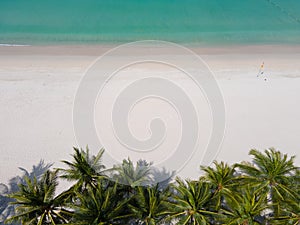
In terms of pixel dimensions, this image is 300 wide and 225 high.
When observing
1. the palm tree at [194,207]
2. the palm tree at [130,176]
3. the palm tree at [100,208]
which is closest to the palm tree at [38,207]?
the palm tree at [100,208]

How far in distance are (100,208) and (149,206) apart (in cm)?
190

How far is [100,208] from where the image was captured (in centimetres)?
990

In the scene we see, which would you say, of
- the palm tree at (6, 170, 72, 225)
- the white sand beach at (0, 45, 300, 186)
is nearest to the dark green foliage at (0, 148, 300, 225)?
the palm tree at (6, 170, 72, 225)

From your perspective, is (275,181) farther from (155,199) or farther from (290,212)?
(155,199)

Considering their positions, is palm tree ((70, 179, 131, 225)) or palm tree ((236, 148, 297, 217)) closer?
palm tree ((70, 179, 131, 225))

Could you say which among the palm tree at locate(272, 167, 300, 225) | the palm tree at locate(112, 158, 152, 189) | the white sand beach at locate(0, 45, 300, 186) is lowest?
the palm tree at locate(272, 167, 300, 225)

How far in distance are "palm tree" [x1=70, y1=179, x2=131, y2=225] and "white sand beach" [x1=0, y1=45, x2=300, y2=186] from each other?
600cm

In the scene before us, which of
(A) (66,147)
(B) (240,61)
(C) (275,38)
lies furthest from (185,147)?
(C) (275,38)

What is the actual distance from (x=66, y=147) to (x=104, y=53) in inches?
832

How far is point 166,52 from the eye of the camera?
35.3 metres

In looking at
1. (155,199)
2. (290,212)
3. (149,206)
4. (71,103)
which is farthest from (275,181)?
(71,103)

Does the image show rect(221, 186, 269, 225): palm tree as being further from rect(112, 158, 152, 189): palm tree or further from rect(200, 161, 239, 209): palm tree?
rect(112, 158, 152, 189): palm tree

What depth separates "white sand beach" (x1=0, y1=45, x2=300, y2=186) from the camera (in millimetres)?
17609

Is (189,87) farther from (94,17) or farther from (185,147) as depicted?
(94,17)
